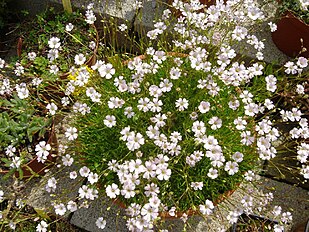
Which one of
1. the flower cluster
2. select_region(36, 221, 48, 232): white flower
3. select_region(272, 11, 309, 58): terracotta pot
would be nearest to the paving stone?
the flower cluster

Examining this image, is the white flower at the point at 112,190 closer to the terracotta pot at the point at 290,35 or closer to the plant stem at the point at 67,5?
the plant stem at the point at 67,5

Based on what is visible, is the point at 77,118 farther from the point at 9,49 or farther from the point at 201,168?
the point at 9,49

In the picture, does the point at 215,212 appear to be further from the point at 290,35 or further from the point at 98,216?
the point at 290,35

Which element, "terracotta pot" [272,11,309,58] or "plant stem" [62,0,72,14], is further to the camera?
"plant stem" [62,0,72,14]

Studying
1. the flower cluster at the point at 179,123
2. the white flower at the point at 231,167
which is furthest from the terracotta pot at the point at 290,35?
the white flower at the point at 231,167

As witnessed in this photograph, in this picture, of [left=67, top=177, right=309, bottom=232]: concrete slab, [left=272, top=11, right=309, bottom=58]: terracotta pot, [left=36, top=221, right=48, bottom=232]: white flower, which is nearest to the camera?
[left=36, top=221, right=48, bottom=232]: white flower

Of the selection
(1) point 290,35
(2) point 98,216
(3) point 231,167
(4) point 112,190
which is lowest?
(2) point 98,216

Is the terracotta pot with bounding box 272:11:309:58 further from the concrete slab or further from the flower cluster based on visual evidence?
the concrete slab

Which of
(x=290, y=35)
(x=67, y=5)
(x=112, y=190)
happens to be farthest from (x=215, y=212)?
(x=67, y=5)

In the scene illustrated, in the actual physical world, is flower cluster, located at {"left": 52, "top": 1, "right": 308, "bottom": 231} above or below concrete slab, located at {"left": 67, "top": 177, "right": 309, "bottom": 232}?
above
